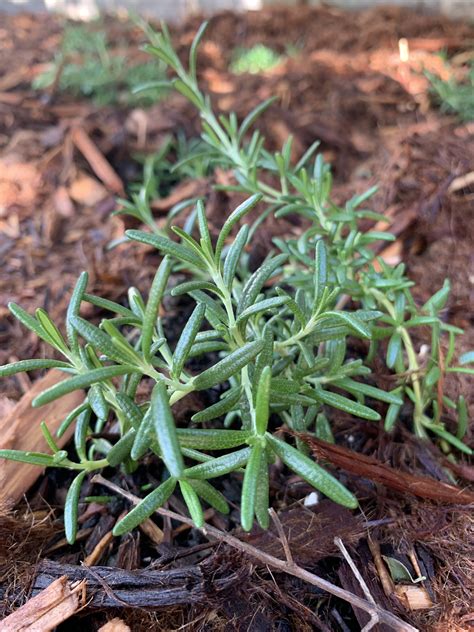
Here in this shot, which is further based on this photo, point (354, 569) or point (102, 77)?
point (102, 77)

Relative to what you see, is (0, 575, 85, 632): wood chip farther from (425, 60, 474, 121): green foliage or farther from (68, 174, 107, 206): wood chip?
(425, 60, 474, 121): green foliage

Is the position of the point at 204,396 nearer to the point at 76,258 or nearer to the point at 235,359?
the point at 235,359

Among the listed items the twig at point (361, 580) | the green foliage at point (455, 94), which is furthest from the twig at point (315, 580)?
the green foliage at point (455, 94)

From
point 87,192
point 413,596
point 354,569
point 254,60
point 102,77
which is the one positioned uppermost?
point 102,77

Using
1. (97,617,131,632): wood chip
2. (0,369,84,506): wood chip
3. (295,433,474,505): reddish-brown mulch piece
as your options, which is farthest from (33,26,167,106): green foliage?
(97,617,131,632): wood chip

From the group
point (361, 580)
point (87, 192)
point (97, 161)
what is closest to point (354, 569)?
point (361, 580)

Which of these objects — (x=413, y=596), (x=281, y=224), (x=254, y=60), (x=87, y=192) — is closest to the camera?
(x=413, y=596)

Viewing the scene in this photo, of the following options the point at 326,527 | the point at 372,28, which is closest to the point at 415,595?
the point at 326,527

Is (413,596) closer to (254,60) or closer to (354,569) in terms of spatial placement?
(354,569)
